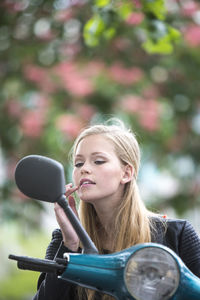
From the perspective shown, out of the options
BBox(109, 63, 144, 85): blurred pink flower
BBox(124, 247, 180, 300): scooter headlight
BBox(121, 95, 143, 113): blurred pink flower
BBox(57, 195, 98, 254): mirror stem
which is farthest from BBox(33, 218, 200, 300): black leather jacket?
BBox(109, 63, 144, 85): blurred pink flower

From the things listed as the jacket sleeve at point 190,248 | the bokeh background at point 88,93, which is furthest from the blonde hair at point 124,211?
the bokeh background at point 88,93

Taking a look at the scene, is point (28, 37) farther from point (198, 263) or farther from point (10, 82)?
point (198, 263)

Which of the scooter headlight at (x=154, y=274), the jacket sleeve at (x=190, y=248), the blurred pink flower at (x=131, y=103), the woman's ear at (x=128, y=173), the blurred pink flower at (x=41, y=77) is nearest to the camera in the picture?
the scooter headlight at (x=154, y=274)

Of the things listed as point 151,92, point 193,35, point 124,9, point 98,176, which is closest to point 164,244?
point 98,176

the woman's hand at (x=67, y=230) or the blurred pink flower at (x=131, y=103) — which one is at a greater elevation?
the blurred pink flower at (x=131, y=103)

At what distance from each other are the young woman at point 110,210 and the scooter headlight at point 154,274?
42cm

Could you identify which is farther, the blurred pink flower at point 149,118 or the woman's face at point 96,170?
the blurred pink flower at point 149,118

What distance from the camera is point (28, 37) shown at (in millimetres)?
7145

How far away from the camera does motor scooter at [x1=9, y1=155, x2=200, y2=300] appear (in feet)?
4.34

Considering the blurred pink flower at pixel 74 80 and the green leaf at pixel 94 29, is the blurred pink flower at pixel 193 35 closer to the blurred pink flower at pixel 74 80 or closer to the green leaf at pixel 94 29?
the blurred pink flower at pixel 74 80

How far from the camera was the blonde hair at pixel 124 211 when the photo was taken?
1.96 meters

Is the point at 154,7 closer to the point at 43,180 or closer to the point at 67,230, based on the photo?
the point at 67,230

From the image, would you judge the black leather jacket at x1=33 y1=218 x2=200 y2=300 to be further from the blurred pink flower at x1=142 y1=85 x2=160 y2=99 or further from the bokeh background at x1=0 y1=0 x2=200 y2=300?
the blurred pink flower at x1=142 y1=85 x2=160 y2=99

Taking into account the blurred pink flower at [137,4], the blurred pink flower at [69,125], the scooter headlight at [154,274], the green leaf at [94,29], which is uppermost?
the blurred pink flower at [69,125]
